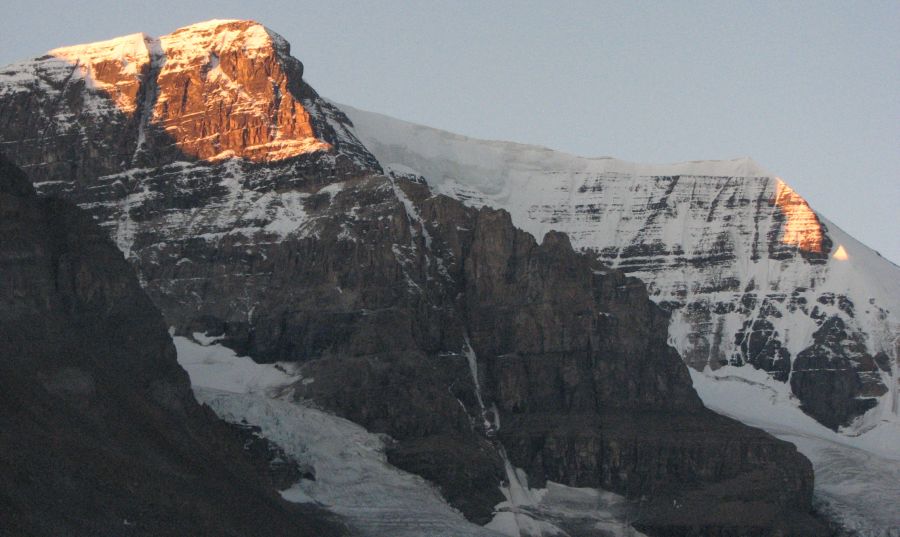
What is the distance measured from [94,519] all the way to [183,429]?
35027 mm

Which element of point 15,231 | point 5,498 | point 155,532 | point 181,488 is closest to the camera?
point 5,498

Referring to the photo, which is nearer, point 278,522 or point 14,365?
point 14,365

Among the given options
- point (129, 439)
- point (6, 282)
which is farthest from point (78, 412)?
point (6, 282)

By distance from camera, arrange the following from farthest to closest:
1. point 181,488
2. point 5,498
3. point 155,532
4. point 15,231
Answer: point 15,231 < point 181,488 < point 155,532 < point 5,498

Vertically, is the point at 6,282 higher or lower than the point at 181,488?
higher

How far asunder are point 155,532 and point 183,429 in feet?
96.8

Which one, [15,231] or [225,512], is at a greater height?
[15,231]

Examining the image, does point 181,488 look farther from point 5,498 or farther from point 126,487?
point 5,498

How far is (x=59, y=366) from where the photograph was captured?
186 metres

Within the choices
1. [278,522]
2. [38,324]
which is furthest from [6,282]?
[278,522]

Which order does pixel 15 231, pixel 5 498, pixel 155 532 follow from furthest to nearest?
pixel 15 231 → pixel 155 532 → pixel 5 498

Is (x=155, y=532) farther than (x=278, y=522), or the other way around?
(x=278, y=522)

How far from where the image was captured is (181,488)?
599 feet

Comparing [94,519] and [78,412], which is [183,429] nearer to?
[78,412]
